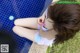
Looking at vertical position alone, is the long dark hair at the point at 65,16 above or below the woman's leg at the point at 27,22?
Answer: above

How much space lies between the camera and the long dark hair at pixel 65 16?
920 mm

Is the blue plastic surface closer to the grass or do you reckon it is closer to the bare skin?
the bare skin

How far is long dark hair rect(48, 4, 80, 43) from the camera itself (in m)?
0.92

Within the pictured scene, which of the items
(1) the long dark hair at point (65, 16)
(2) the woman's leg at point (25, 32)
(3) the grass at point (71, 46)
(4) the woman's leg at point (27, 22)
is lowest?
(3) the grass at point (71, 46)

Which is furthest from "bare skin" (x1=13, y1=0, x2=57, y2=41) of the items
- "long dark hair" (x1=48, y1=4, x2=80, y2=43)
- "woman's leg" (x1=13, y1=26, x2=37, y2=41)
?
"long dark hair" (x1=48, y1=4, x2=80, y2=43)

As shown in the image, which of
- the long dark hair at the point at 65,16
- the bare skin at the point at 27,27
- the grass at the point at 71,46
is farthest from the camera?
the grass at the point at 71,46

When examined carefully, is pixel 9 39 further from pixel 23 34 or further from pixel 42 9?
pixel 42 9

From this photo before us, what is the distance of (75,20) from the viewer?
932 millimetres

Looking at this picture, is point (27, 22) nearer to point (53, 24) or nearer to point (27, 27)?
point (27, 27)

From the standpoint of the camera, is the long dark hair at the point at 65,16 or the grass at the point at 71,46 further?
the grass at the point at 71,46

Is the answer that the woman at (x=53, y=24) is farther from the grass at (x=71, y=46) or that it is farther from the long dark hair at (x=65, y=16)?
the grass at (x=71, y=46)

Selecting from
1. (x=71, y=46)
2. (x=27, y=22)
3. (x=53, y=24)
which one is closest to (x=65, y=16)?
(x=53, y=24)

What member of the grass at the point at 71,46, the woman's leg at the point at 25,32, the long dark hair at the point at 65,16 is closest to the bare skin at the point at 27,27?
the woman's leg at the point at 25,32

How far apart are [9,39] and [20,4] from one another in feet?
0.68
